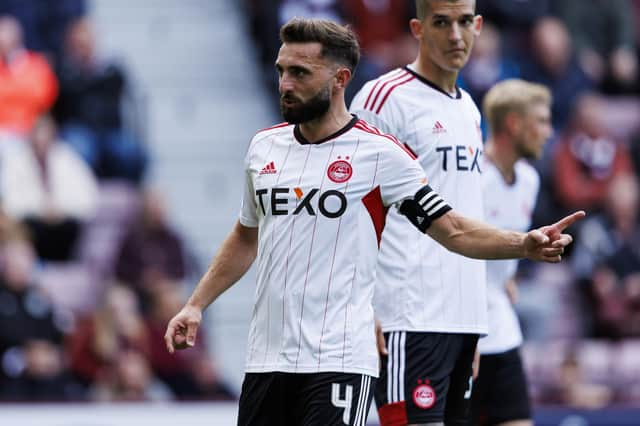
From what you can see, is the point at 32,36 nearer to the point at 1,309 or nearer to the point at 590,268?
the point at 1,309

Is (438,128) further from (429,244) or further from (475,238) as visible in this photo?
(475,238)

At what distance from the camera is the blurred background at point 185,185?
11.4 metres

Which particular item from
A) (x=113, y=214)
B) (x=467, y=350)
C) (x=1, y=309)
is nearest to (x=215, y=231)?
(x=113, y=214)

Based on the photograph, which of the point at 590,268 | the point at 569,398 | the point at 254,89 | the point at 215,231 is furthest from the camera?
the point at 254,89

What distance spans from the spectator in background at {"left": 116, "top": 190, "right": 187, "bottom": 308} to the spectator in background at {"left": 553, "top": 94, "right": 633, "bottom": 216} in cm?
379

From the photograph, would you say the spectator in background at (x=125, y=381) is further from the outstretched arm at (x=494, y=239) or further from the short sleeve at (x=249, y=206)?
the outstretched arm at (x=494, y=239)

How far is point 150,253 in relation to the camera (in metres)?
12.5

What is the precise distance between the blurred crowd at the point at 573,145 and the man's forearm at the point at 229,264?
6.60 meters

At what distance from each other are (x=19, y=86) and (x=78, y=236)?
1630 millimetres

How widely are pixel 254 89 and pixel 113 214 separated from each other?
2.63 meters

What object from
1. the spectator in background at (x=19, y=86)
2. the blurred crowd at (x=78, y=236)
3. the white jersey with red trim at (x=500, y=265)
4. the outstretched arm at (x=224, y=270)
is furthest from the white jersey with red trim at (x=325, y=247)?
the spectator in background at (x=19, y=86)

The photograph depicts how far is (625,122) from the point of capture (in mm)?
15023

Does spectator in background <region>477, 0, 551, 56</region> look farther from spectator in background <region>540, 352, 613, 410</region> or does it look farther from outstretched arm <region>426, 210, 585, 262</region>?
outstretched arm <region>426, 210, 585, 262</region>

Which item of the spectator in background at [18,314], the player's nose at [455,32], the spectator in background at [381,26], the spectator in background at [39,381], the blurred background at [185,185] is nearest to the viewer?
the player's nose at [455,32]
